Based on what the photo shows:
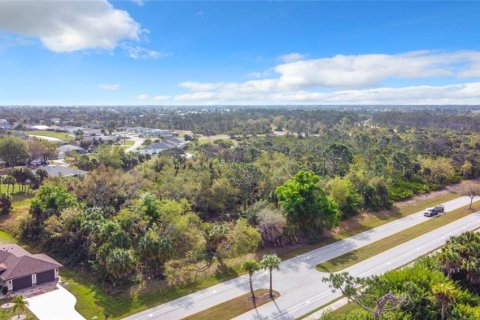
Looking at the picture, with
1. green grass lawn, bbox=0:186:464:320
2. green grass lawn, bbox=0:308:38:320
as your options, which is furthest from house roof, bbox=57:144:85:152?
green grass lawn, bbox=0:308:38:320

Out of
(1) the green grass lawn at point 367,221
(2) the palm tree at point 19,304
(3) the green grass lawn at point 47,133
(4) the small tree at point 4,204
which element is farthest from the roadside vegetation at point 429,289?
(3) the green grass lawn at point 47,133

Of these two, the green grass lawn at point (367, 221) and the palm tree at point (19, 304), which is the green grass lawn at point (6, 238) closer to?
the palm tree at point (19, 304)

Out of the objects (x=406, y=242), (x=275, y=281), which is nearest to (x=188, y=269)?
(x=275, y=281)

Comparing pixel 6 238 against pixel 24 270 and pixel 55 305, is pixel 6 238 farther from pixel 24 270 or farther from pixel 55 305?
pixel 55 305

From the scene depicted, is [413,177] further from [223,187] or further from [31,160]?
[31,160]

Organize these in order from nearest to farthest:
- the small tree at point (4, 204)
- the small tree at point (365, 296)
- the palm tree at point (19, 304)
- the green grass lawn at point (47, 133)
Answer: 1. the small tree at point (365, 296)
2. the palm tree at point (19, 304)
3. the small tree at point (4, 204)
4. the green grass lawn at point (47, 133)

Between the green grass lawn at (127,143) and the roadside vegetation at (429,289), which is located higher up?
the green grass lawn at (127,143)
